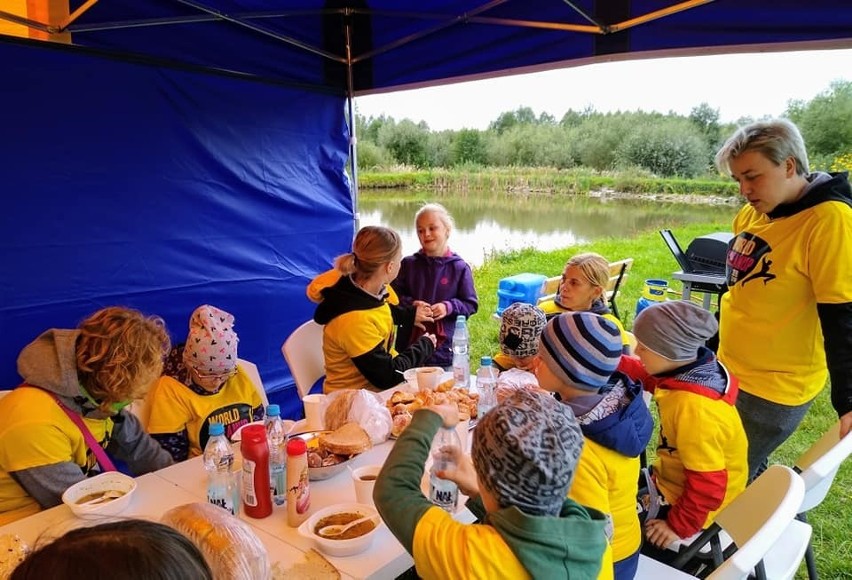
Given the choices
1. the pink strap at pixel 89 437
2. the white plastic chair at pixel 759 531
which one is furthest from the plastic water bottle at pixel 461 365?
the pink strap at pixel 89 437

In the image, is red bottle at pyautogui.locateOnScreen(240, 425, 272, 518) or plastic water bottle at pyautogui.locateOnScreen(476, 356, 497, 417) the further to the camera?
plastic water bottle at pyautogui.locateOnScreen(476, 356, 497, 417)

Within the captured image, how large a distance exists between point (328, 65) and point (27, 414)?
10.1 ft

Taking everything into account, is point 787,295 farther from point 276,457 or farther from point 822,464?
point 276,457

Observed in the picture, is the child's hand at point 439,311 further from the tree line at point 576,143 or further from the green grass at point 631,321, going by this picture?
the tree line at point 576,143

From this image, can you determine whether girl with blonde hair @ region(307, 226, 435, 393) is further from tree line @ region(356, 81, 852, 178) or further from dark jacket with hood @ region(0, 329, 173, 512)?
tree line @ region(356, 81, 852, 178)

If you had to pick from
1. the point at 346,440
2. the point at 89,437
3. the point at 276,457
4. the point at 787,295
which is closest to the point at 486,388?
the point at 346,440

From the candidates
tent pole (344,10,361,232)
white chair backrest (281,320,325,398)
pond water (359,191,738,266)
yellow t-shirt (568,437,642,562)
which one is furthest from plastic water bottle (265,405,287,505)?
pond water (359,191,738,266)

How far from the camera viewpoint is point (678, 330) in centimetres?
174

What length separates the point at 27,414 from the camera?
1.47 metres

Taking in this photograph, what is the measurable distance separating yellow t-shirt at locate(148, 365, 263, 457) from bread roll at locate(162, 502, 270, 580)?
1169 mm

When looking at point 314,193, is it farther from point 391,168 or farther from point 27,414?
point 391,168

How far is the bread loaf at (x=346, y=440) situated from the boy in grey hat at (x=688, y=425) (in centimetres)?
101

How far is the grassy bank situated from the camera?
15547 millimetres

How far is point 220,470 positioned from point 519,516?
847 mm
